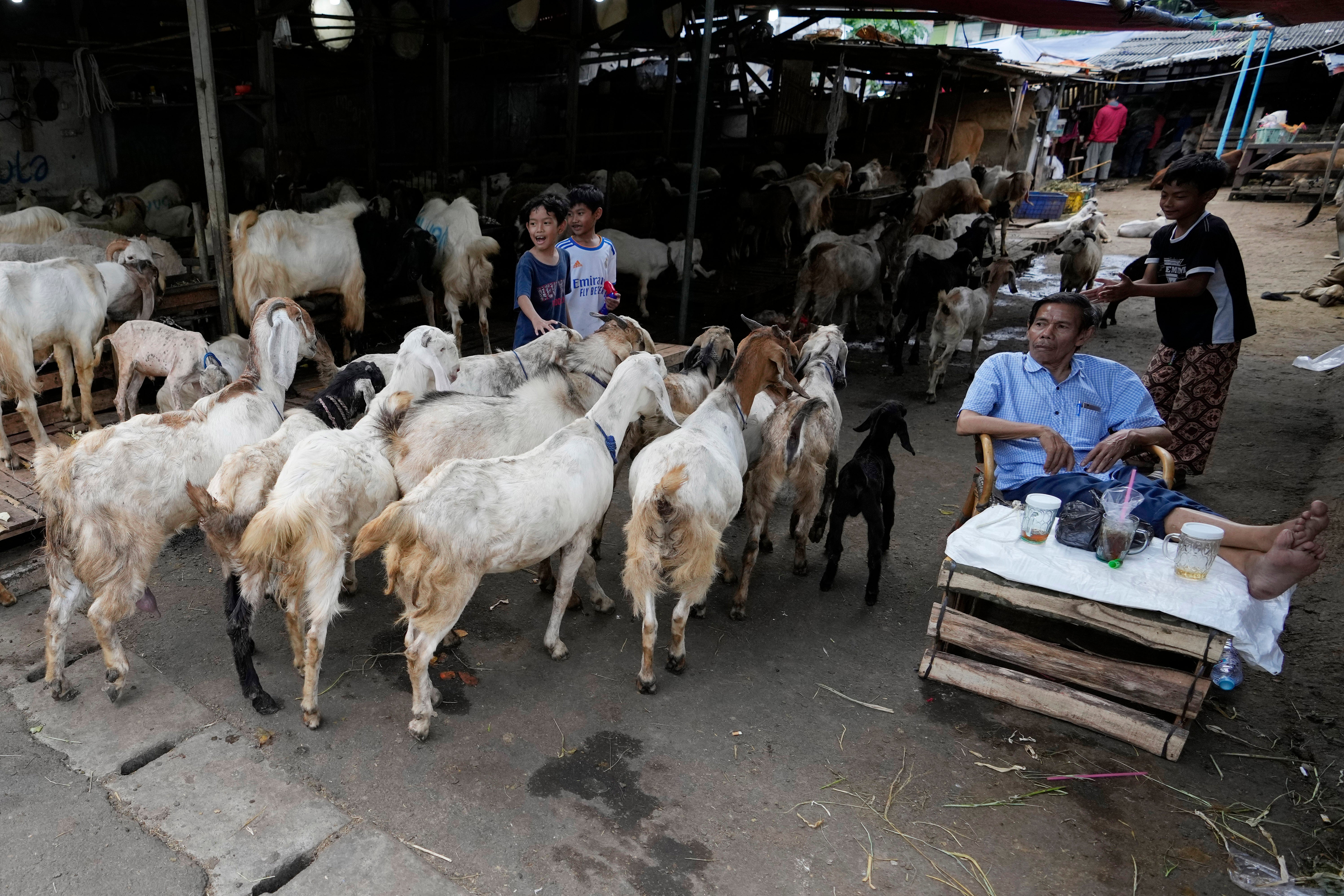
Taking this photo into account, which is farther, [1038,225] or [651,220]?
[1038,225]

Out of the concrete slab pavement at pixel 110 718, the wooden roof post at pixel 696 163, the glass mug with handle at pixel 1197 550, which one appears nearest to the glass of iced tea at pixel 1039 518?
the glass mug with handle at pixel 1197 550

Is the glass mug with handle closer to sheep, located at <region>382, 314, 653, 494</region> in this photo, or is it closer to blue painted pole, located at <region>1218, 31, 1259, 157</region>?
sheep, located at <region>382, 314, 653, 494</region>

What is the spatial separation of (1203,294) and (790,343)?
8.57 ft

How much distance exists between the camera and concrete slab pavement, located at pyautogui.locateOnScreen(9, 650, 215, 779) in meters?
3.07

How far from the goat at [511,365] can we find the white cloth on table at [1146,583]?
244 cm

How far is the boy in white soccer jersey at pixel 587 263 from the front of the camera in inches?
197

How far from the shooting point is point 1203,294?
16.1ft

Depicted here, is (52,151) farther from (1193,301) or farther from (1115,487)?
(1193,301)

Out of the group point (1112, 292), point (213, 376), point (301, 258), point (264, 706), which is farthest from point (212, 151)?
point (1112, 292)

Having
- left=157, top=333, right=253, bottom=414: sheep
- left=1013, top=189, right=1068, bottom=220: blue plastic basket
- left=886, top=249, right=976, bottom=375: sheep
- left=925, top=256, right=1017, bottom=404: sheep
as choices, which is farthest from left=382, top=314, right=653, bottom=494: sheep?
left=1013, top=189, right=1068, bottom=220: blue plastic basket

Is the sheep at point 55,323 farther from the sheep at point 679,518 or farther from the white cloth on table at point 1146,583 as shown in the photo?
the white cloth on table at point 1146,583

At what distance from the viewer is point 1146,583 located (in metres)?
3.11

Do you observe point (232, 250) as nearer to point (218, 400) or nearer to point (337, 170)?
point (218, 400)

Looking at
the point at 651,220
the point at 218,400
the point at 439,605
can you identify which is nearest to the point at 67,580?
the point at 218,400
